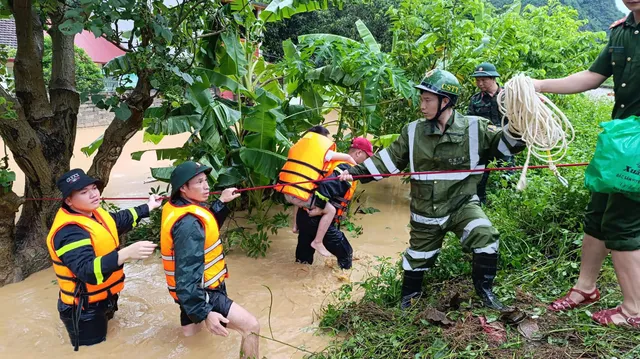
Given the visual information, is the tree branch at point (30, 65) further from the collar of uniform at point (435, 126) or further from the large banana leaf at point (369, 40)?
the large banana leaf at point (369, 40)

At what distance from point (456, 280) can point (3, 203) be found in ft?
14.4

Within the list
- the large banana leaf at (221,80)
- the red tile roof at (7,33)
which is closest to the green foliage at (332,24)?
the red tile roof at (7,33)

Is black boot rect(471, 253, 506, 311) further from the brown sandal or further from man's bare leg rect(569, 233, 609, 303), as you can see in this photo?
man's bare leg rect(569, 233, 609, 303)

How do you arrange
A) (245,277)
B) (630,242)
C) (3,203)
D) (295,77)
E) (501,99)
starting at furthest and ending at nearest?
(295,77), (245,277), (3,203), (501,99), (630,242)

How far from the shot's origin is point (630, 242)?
105 inches

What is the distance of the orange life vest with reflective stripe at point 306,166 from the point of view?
15.3ft

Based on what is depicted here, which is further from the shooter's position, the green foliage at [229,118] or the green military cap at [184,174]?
the green foliage at [229,118]

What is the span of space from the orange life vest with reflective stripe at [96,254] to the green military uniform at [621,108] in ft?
11.1

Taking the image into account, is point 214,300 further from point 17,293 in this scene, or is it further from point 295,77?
point 295,77

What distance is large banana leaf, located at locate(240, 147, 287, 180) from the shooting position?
521cm

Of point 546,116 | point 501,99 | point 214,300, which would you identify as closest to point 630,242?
point 546,116

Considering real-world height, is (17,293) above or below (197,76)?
below

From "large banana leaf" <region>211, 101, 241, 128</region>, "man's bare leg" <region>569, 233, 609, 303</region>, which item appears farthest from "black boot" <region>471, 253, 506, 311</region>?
"large banana leaf" <region>211, 101, 241, 128</region>

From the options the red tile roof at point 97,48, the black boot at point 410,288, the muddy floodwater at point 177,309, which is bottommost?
the muddy floodwater at point 177,309
